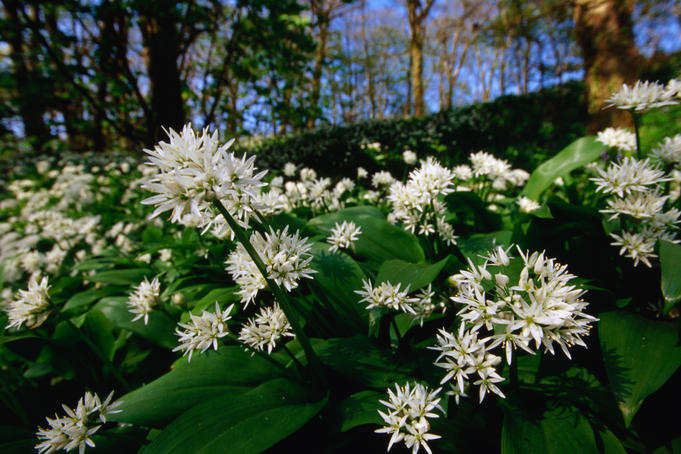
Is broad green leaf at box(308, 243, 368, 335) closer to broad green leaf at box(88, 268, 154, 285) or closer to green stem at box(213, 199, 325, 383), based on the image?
green stem at box(213, 199, 325, 383)

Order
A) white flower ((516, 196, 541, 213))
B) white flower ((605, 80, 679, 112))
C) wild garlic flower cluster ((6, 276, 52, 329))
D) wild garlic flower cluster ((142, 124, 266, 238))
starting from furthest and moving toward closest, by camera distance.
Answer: white flower ((516, 196, 541, 213)) → white flower ((605, 80, 679, 112)) → wild garlic flower cluster ((6, 276, 52, 329)) → wild garlic flower cluster ((142, 124, 266, 238))

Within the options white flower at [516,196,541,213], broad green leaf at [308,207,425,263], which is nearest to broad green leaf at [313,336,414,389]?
broad green leaf at [308,207,425,263]

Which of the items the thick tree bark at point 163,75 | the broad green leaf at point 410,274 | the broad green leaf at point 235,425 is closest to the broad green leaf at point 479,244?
the broad green leaf at point 410,274

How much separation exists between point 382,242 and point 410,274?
57cm

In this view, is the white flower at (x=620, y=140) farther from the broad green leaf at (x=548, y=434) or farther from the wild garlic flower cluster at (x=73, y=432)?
the wild garlic flower cluster at (x=73, y=432)

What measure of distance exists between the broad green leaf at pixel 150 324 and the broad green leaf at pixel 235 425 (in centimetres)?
94

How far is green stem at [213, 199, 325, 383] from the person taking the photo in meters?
0.99

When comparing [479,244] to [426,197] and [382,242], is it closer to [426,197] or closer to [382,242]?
[426,197]

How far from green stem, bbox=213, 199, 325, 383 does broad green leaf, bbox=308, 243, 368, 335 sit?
0.36 metres

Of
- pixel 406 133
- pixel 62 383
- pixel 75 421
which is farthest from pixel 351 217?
pixel 406 133

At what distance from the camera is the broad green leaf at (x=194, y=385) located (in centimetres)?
121

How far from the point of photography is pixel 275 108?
622 cm

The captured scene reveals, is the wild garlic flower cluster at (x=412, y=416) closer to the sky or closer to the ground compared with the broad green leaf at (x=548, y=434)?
closer to the sky

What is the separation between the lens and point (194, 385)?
1315 millimetres
